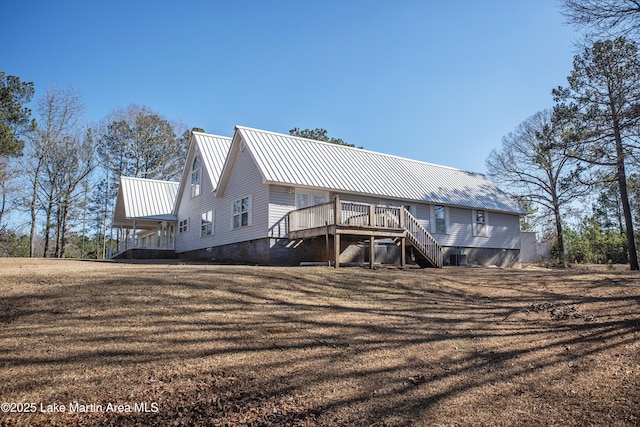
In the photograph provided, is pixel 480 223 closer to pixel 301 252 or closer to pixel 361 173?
pixel 361 173

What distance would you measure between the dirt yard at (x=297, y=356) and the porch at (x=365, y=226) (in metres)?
6.07

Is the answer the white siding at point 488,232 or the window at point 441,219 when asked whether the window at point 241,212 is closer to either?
the white siding at point 488,232

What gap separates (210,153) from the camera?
2384cm

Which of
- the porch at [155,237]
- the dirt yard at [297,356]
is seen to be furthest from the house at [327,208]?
the dirt yard at [297,356]

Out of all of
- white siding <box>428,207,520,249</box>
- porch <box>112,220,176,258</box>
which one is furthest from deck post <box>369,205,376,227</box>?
porch <box>112,220,176,258</box>

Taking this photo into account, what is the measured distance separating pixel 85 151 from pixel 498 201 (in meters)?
32.9

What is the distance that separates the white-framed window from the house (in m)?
0.07

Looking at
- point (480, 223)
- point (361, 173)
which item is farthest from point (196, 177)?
point (480, 223)

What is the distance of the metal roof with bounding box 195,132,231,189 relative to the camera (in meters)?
22.8

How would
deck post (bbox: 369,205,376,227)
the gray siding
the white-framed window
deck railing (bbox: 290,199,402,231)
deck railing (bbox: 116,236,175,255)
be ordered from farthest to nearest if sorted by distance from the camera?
deck railing (bbox: 116,236,175,255) < the white-framed window < the gray siding < deck post (bbox: 369,205,376,227) < deck railing (bbox: 290,199,402,231)

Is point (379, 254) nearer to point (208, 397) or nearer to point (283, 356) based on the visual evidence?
point (283, 356)

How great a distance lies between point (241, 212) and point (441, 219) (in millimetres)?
10461

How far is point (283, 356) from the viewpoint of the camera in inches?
224

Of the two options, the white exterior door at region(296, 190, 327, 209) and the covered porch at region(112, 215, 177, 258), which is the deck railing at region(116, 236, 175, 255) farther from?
the white exterior door at region(296, 190, 327, 209)
